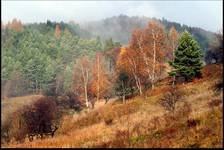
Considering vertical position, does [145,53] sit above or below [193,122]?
above

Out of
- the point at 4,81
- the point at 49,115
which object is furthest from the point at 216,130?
the point at 4,81

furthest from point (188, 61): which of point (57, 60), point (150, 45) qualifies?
point (57, 60)

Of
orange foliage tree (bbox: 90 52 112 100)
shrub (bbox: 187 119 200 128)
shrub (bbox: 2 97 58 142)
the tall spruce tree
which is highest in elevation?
the tall spruce tree

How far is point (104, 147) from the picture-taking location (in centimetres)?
2158

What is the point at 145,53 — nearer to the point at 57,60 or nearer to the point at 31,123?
the point at 31,123

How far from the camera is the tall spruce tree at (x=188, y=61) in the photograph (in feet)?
161

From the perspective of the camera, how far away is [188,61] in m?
49.5

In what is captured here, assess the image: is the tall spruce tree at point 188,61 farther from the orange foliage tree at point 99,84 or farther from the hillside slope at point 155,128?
the orange foliage tree at point 99,84

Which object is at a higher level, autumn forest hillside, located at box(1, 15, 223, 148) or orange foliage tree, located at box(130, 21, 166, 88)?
orange foliage tree, located at box(130, 21, 166, 88)

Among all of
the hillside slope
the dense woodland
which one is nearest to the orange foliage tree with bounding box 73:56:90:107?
the dense woodland

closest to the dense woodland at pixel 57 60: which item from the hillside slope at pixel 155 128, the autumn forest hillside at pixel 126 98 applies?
the autumn forest hillside at pixel 126 98

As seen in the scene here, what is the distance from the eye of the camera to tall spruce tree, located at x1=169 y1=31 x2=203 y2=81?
49.2 meters

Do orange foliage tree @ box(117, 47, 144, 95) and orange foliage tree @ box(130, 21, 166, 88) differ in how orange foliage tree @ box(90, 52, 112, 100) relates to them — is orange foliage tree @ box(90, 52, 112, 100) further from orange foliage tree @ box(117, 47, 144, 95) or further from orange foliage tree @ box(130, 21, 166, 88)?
orange foliage tree @ box(130, 21, 166, 88)

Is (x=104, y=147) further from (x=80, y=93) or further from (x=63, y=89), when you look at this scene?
(x=63, y=89)
